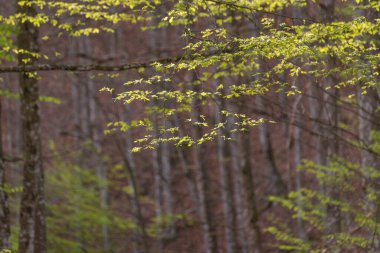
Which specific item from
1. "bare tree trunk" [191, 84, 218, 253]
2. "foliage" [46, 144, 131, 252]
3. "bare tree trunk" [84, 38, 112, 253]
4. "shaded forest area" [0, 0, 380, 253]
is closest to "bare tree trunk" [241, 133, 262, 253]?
"shaded forest area" [0, 0, 380, 253]

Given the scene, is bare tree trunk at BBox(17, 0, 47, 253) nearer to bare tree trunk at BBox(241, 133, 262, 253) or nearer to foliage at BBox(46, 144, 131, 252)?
foliage at BBox(46, 144, 131, 252)

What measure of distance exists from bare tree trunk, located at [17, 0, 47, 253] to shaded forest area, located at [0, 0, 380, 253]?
18mm

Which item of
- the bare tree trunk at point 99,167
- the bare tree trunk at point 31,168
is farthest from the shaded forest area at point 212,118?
the bare tree trunk at point 99,167

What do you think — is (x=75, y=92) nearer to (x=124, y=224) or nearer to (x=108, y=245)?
(x=108, y=245)

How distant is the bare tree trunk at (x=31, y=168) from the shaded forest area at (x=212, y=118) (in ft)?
0.06

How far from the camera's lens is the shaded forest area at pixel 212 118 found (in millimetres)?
6699

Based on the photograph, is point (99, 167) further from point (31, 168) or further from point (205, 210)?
point (31, 168)

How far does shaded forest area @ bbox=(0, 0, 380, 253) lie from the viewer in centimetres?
670

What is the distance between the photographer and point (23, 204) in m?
9.73

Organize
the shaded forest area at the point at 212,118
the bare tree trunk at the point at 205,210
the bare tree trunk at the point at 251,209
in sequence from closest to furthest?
the shaded forest area at the point at 212,118
the bare tree trunk at the point at 251,209
the bare tree trunk at the point at 205,210

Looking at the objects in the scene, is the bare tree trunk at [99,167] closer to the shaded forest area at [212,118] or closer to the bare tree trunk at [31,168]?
the shaded forest area at [212,118]

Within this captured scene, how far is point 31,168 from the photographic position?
976cm

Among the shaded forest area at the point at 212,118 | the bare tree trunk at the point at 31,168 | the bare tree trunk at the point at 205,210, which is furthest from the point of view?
the bare tree trunk at the point at 205,210

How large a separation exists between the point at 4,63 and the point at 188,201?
910 cm
